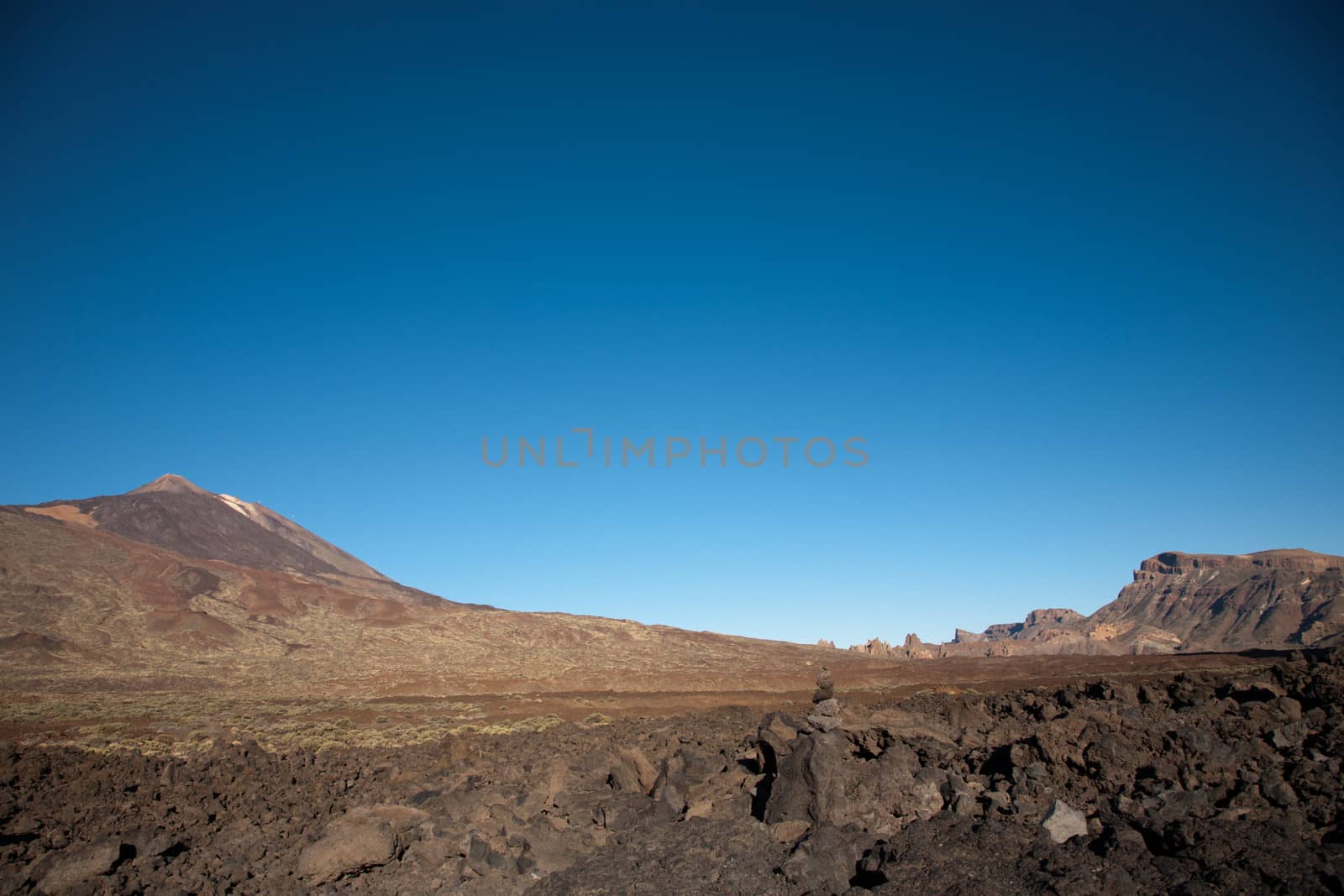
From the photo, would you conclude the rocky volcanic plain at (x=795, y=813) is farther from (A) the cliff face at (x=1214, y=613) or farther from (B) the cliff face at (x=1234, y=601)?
(B) the cliff face at (x=1234, y=601)

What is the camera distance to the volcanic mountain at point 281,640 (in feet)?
160

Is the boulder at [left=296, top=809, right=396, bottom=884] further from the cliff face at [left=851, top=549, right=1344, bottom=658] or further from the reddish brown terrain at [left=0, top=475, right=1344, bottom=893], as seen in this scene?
the cliff face at [left=851, top=549, right=1344, bottom=658]

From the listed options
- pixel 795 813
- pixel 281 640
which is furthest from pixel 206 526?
pixel 795 813

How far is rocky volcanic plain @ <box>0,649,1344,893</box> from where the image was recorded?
29.9 ft

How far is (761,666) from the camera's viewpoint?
6562 centimetres

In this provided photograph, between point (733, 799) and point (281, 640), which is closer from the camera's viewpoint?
point (733, 799)

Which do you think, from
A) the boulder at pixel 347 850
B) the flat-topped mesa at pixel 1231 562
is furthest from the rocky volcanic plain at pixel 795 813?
the flat-topped mesa at pixel 1231 562

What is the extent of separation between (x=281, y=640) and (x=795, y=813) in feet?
206

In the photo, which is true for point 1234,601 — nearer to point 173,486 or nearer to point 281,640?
point 281,640

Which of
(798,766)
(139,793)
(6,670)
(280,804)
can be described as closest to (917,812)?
(798,766)

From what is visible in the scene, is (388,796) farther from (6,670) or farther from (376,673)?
(6,670)

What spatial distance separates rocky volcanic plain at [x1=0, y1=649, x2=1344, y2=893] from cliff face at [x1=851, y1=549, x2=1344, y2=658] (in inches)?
3821

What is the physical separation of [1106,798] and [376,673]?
50.4 metres

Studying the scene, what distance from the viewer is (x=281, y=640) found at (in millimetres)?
63562
